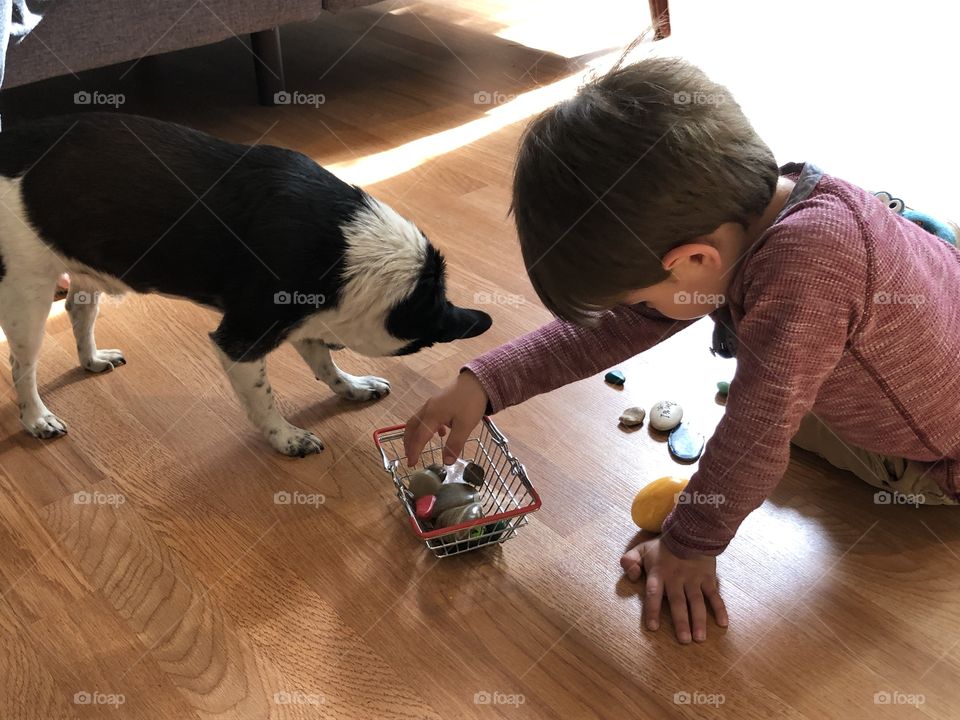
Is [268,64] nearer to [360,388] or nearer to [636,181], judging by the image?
[360,388]

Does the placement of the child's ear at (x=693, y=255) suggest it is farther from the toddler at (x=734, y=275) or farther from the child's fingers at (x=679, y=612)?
the child's fingers at (x=679, y=612)

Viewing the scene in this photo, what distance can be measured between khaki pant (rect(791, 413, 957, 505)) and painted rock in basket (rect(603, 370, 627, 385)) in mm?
314

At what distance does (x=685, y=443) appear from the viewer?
5.11 ft

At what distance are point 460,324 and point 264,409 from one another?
36 cm

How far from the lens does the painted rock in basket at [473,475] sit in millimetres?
1440

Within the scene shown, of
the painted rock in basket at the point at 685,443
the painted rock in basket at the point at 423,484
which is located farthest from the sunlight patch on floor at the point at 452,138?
the painted rock in basket at the point at 423,484

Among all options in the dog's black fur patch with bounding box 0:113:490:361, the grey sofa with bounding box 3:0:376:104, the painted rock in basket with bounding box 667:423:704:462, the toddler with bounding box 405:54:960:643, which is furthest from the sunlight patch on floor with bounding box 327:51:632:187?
the toddler with bounding box 405:54:960:643

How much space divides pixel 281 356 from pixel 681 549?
0.90 meters

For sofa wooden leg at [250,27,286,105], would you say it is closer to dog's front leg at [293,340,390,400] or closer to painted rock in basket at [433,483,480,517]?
dog's front leg at [293,340,390,400]

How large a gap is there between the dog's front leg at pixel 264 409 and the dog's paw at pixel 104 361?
0.38 m

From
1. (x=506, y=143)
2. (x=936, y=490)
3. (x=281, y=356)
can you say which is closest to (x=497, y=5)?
(x=506, y=143)

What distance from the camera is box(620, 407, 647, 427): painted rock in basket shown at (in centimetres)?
161

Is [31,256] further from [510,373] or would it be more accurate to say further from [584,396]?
[584,396]

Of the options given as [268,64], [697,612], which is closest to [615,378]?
[697,612]
